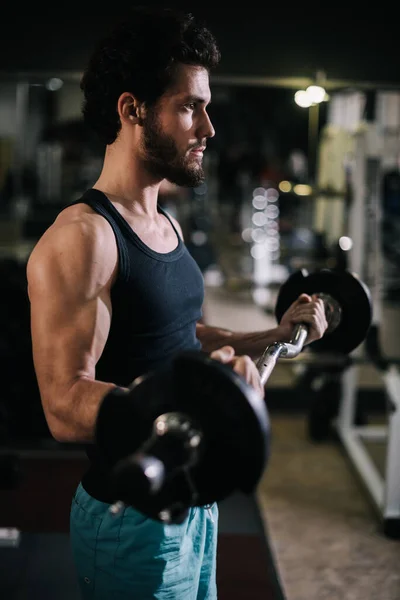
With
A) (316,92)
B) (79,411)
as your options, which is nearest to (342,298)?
(79,411)

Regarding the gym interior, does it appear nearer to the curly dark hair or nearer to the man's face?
the man's face

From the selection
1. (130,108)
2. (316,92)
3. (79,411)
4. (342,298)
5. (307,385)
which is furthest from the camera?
(307,385)

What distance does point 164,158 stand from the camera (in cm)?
132

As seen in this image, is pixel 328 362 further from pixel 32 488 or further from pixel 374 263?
pixel 32 488

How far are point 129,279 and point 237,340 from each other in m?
0.50

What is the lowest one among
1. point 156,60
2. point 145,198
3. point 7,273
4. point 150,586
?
point 150,586

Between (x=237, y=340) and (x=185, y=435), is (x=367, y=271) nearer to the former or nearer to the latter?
(x=237, y=340)

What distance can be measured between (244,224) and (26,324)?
4432 millimetres

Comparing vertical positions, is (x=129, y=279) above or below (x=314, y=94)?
below

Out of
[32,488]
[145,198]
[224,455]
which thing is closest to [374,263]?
[32,488]

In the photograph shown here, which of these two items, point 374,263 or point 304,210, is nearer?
point 374,263

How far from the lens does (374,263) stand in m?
3.40

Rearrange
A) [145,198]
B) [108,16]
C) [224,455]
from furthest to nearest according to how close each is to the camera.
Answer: [108,16] → [145,198] → [224,455]

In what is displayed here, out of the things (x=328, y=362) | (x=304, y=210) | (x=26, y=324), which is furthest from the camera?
(x=304, y=210)
